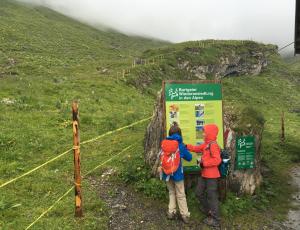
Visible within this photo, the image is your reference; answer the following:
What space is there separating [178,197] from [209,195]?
0.86 metres

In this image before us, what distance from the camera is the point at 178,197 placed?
10.7m

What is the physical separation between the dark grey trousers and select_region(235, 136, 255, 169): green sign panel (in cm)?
198

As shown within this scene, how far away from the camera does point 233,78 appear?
198 feet

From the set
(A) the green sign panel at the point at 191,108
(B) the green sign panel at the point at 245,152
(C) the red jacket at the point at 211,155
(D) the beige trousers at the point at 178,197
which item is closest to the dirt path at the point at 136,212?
(D) the beige trousers at the point at 178,197

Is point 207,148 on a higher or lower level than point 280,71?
lower

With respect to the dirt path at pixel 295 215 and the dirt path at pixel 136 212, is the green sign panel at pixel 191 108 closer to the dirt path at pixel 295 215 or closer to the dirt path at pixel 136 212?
the dirt path at pixel 136 212

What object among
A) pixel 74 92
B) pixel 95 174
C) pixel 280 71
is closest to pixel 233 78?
pixel 280 71

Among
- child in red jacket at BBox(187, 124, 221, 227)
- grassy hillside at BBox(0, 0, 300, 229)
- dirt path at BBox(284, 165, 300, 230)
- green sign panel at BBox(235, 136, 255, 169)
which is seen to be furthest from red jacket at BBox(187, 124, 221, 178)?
dirt path at BBox(284, 165, 300, 230)

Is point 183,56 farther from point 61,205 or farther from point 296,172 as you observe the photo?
point 61,205

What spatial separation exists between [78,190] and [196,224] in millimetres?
3280

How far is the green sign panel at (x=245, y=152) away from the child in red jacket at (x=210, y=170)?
6.78 feet

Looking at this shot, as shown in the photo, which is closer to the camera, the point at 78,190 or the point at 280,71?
the point at 78,190

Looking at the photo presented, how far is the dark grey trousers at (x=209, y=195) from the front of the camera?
10844 millimetres

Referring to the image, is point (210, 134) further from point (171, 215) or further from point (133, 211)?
point (133, 211)
